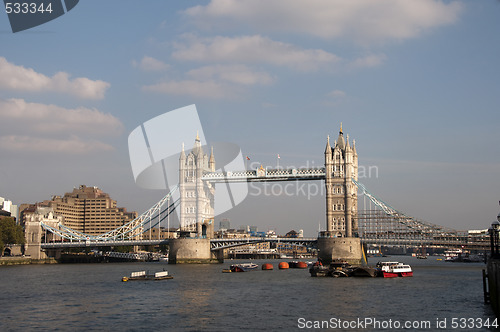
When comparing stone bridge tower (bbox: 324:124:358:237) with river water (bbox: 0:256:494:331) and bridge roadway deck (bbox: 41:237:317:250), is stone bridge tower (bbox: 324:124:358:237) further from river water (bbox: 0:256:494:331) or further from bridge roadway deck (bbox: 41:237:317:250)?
river water (bbox: 0:256:494:331)

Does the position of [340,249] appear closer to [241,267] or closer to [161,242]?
[241,267]

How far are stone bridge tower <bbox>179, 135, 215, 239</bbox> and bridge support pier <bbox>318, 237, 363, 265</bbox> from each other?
99.8 ft

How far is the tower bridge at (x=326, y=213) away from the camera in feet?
313

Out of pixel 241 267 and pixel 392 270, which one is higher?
pixel 392 270

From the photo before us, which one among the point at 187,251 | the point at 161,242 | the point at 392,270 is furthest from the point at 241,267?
the point at 161,242

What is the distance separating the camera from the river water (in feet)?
110

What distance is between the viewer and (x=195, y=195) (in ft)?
394

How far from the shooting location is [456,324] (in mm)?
33625

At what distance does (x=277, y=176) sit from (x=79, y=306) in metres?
67.5

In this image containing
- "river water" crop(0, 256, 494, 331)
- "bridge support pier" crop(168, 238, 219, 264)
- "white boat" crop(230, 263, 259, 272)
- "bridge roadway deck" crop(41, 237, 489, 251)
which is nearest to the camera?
"river water" crop(0, 256, 494, 331)

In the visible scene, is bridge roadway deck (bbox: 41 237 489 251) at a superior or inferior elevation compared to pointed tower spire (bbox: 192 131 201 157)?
inferior

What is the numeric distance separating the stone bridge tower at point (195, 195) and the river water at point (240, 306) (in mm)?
57641

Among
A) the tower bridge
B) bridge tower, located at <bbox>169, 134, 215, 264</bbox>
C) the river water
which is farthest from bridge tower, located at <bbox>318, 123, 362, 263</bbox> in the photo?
the river water

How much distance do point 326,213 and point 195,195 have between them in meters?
28.9
